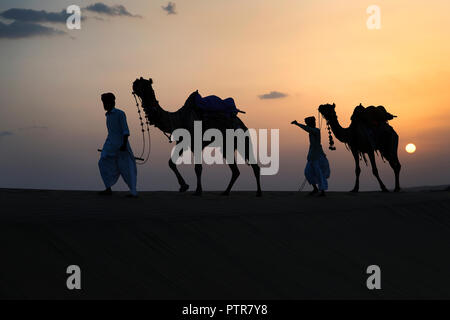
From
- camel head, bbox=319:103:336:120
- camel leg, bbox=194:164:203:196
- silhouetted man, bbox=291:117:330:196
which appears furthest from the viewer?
camel head, bbox=319:103:336:120

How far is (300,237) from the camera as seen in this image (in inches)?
441

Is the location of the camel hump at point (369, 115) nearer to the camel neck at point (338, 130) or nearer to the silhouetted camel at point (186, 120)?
the camel neck at point (338, 130)

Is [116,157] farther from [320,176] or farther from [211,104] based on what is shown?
[320,176]

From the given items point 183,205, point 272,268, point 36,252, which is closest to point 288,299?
point 272,268

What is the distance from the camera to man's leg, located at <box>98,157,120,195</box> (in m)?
13.2

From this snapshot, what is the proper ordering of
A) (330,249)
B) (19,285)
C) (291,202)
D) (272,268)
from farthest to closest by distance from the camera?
1. (291,202)
2. (330,249)
3. (272,268)
4. (19,285)

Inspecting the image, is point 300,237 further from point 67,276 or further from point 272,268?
point 67,276

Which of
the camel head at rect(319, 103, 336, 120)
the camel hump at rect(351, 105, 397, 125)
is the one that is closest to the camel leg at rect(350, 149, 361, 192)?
the camel hump at rect(351, 105, 397, 125)

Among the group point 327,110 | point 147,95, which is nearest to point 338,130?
point 327,110

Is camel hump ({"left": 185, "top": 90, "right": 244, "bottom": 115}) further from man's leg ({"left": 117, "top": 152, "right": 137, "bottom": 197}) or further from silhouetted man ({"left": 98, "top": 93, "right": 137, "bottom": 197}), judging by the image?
man's leg ({"left": 117, "top": 152, "right": 137, "bottom": 197})

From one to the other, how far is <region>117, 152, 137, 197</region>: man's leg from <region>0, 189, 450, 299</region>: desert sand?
39cm

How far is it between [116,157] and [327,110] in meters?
6.73

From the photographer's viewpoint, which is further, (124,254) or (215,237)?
(215,237)
